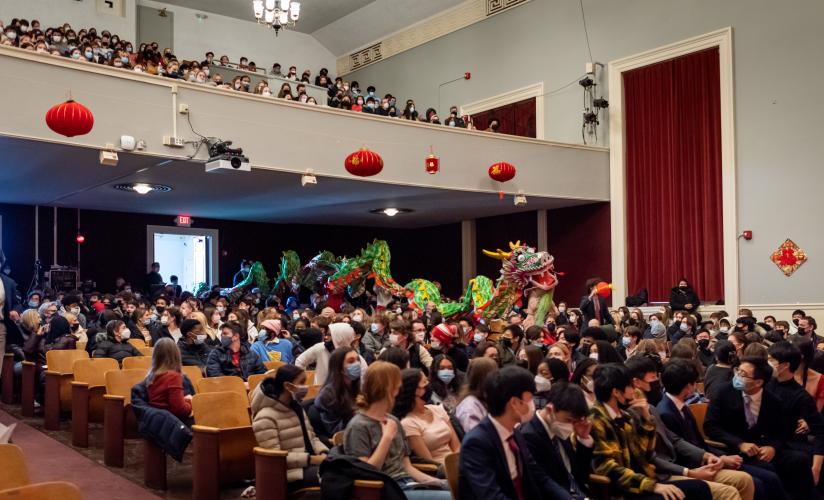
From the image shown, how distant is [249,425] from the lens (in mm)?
4770

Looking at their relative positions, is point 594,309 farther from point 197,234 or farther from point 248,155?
point 197,234

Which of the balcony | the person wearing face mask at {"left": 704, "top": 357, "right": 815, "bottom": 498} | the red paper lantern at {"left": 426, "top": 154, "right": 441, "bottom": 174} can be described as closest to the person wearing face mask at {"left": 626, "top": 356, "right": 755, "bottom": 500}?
the person wearing face mask at {"left": 704, "top": 357, "right": 815, "bottom": 498}

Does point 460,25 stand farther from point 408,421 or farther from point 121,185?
point 408,421

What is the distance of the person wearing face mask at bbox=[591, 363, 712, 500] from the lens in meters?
3.72

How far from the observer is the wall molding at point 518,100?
15242 millimetres

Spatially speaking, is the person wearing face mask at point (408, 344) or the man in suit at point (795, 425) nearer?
the man in suit at point (795, 425)

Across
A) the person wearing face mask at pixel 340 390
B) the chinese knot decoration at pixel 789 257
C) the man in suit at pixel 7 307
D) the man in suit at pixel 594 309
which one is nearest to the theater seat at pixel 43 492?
the person wearing face mask at pixel 340 390

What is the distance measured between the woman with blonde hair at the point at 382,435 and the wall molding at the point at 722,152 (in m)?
9.99

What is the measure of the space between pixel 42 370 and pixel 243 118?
4.34 m

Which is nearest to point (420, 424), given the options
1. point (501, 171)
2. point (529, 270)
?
point (529, 270)

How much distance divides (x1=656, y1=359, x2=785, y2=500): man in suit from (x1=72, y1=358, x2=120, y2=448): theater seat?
3802mm

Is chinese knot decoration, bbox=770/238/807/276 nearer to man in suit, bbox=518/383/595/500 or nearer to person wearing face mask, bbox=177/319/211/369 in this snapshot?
person wearing face mask, bbox=177/319/211/369

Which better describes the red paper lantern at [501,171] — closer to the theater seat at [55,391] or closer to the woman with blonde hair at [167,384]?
the theater seat at [55,391]

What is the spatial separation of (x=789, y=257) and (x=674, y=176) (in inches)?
94.5
